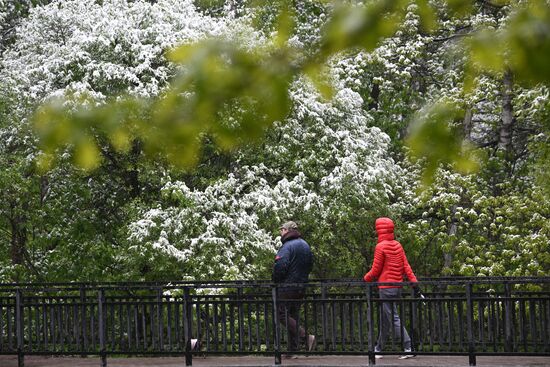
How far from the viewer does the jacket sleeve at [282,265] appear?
41.6ft

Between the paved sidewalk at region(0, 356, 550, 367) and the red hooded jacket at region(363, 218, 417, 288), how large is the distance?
3.30ft

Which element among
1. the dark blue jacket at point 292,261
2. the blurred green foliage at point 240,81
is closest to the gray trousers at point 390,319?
the dark blue jacket at point 292,261

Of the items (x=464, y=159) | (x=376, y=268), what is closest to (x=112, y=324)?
(x=376, y=268)

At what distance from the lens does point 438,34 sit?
21734 millimetres

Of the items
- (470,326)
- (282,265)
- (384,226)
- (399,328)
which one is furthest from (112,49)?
(470,326)

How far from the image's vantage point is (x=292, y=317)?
41.8ft

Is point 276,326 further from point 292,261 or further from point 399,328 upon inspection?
point 399,328

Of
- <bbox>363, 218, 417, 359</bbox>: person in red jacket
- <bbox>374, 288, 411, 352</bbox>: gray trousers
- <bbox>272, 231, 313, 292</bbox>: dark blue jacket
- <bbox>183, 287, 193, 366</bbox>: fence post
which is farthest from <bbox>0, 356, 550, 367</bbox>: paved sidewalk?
<bbox>272, 231, 313, 292</bbox>: dark blue jacket

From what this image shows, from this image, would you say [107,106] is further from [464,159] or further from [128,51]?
[128,51]

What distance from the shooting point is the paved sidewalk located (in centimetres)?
1208

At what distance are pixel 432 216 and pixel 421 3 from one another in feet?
61.1

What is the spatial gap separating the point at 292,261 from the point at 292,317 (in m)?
0.69

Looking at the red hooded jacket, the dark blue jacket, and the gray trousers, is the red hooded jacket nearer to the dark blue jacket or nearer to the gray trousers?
the gray trousers

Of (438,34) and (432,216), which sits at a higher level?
(438,34)
